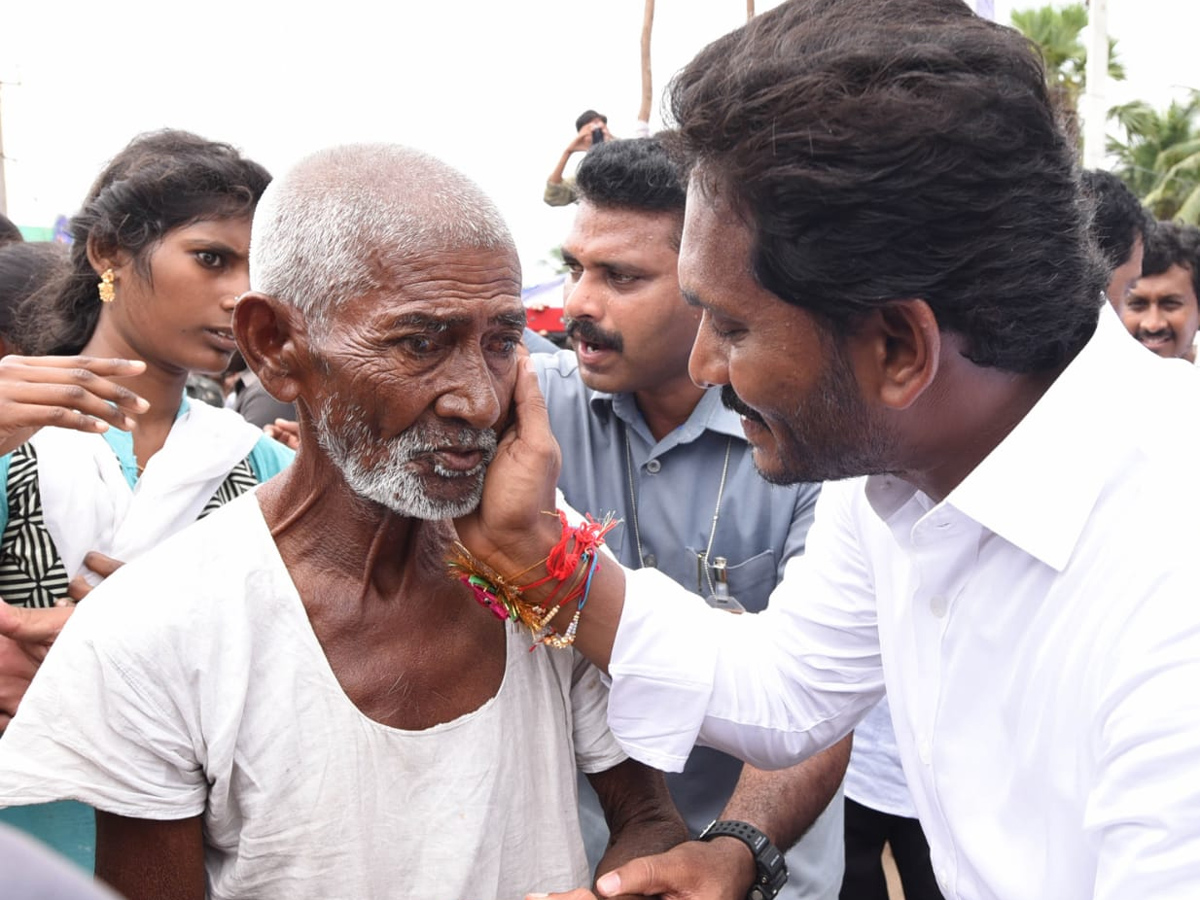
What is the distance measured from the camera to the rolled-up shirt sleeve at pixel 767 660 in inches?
91.5

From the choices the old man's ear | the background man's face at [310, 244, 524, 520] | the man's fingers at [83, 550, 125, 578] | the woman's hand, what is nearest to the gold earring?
the woman's hand

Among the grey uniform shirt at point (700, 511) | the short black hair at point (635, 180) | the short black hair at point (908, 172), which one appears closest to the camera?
the short black hair at point (908, 172)

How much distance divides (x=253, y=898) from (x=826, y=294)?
148cm

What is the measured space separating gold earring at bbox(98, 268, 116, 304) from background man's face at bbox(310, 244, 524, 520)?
4.66ft

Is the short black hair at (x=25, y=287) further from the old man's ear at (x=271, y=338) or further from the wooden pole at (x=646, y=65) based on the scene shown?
the wooden pole at (x=646, y=65)

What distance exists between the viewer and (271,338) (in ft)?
7.22

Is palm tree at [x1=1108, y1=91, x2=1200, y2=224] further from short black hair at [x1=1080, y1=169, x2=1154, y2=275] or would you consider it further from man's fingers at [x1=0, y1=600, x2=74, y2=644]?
man's fingers at [x1=0, y1=600, x2=74, y2=644]

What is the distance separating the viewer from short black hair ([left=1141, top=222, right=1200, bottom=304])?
633 cm

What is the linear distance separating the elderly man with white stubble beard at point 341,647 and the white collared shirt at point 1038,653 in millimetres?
338

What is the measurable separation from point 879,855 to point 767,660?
1928mm

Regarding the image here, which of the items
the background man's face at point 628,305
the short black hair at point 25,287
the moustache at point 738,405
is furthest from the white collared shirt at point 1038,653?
the short black hair at point 25,287

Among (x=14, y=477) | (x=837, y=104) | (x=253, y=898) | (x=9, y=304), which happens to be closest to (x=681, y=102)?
(x=837, y=104)

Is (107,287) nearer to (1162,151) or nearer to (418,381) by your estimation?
(418,381)

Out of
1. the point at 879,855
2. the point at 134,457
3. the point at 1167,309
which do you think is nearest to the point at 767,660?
the point at 134,457
